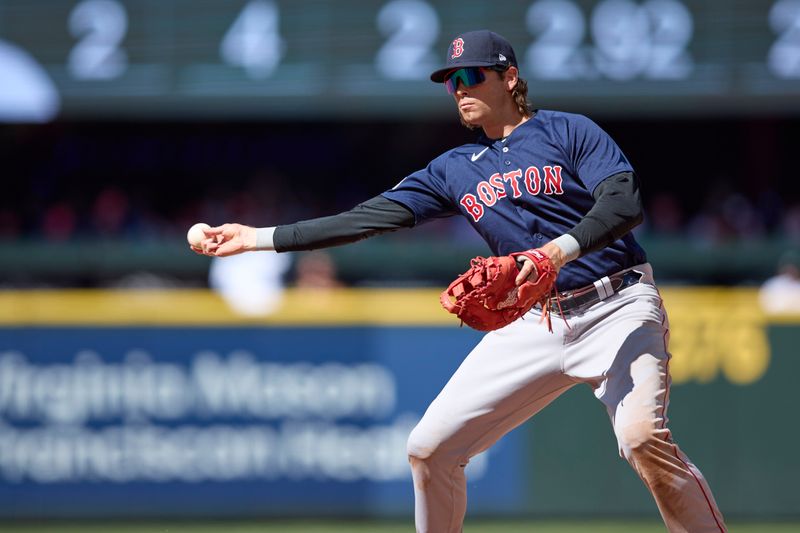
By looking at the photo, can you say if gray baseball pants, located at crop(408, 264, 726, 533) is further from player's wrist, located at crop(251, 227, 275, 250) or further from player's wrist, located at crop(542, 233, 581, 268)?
player's wrist, located at crop(251, 227, 275, 250)

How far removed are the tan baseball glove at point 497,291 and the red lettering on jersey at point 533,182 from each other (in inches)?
13.7

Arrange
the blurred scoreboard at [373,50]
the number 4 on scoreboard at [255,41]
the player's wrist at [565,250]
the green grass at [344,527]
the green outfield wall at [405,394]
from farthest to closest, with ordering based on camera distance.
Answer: the number 4 on scoreboard at [255,41] → the blurred scoreboard at [373,50] → the green outfield wall at [405,394] → the green grass at [344,527] → the player's wrist at [565,250]

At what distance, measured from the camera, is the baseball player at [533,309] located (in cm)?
406

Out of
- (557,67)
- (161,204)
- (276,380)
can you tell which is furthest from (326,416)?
(161,204)

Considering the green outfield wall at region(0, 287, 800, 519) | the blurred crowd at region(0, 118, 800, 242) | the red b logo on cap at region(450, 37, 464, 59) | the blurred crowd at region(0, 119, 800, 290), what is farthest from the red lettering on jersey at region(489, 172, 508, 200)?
the blurred crowd at region(0, 118, 800, 242)

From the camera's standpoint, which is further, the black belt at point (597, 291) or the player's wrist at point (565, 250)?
the black belt at point (597, 291)

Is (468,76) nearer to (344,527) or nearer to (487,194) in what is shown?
(487,194)

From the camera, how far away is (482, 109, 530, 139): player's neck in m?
4.38

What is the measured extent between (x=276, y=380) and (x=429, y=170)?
3178 millimetres

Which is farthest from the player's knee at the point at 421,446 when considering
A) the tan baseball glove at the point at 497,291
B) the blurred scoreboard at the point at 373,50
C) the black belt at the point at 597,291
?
the blurred scoreboard at the point at 373,50

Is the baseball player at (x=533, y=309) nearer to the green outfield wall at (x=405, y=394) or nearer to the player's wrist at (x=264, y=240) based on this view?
the player's wrist at (x=264, y=240)

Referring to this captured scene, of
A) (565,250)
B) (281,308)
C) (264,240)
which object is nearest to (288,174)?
(281,308)

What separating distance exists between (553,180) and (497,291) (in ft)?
1.66

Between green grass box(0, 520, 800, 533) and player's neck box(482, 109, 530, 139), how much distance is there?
3142 mm
